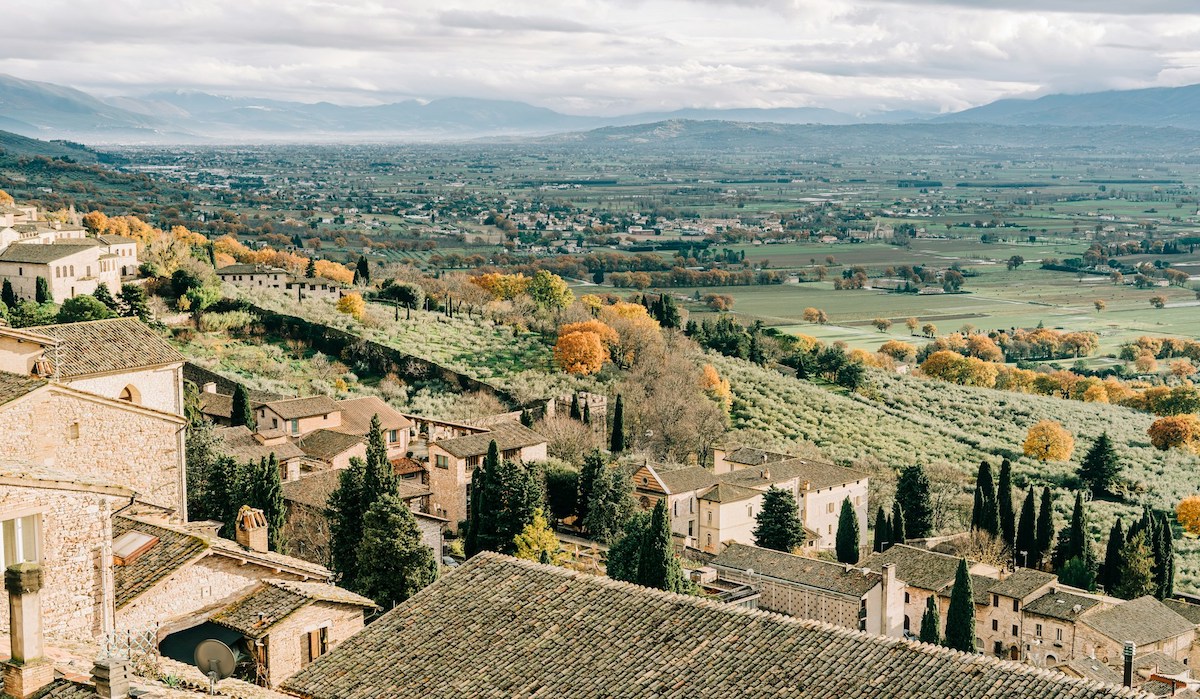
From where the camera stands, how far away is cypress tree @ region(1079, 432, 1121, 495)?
2285 inches

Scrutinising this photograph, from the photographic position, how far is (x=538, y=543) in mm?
31688

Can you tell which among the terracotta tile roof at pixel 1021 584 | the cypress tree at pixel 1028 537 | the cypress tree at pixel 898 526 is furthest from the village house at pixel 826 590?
the cypress tree at pixel 1028 537

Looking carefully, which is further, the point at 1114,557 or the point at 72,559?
the point at 1114,557

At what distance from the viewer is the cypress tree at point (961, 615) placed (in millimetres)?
33562

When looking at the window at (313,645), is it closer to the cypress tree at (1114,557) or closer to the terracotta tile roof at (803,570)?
the terracotta tile roof at (803,570)

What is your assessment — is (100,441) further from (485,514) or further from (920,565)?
(920,565)

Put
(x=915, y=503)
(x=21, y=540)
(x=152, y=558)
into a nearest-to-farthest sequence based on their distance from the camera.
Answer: (x=21, y=540)
(x=152, y=558)
(x=915, y=503)

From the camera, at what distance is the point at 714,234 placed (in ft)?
592

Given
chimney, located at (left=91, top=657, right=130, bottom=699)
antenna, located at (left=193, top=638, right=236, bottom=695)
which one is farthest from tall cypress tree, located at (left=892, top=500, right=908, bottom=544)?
chimney, located at (left=91, top=657, right=130, bottom=699)

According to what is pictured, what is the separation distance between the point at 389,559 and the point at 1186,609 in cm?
2517

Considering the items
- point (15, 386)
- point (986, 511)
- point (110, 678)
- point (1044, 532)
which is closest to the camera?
point (110, 678)

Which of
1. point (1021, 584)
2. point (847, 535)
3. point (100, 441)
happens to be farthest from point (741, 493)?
point (100, 441)

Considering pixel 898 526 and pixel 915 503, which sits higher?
pixel 915 503

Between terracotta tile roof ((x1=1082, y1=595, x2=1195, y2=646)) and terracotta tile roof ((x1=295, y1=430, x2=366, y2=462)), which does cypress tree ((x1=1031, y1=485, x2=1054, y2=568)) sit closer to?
terracotta tile roof ((x1=1082, y1=595, x2=1195, y2=646))
